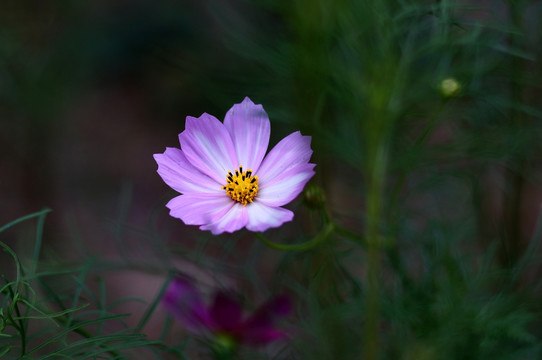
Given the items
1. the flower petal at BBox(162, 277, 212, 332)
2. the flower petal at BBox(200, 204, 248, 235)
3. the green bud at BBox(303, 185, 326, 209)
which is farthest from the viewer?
the flower petal at BBox(162, 277, 212, 332)

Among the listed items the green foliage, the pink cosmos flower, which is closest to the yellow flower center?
the pink cosmos flower

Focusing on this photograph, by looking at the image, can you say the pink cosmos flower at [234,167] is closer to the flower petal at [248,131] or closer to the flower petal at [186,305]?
the flower petal at [248,131]

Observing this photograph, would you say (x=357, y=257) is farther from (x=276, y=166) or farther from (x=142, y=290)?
(x=142, y=290)

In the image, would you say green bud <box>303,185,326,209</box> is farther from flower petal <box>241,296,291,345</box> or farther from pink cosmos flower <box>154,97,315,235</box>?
flower petal <box>241,296,291,345</box>

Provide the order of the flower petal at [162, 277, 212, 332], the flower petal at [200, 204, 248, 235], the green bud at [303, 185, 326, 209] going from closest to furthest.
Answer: the flower petal at [200, 204, 248, 235] → the green bud at [303, 185, 326, 209] → the flower petal at [162, 277, 212, 332]

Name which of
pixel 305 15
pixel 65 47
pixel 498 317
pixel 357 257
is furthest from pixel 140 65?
pixel 498 317
